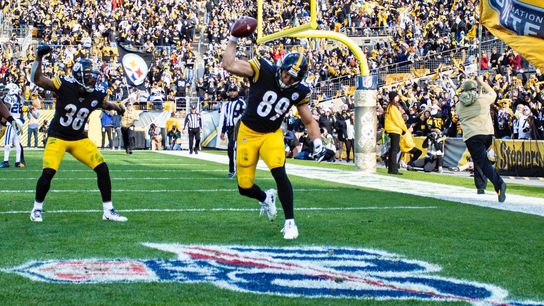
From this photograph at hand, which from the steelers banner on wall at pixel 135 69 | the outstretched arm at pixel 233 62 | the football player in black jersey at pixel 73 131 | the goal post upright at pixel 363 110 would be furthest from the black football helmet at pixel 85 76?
the steelers banner on wall at pixel 135 69

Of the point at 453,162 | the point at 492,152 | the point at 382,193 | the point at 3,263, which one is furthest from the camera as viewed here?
the point at 453,162

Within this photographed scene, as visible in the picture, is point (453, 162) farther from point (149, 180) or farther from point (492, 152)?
point (149, 180)

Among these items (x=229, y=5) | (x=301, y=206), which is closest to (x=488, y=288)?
(x=301, y=206)

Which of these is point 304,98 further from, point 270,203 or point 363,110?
point 363,110

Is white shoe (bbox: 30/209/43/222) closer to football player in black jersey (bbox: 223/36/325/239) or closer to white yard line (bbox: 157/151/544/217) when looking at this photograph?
football player in black jersey (bbox: 223/36/325/239)

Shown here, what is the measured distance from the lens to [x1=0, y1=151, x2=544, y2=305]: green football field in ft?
17.4

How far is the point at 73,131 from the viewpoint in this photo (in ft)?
29.8

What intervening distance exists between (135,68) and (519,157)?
22120mm

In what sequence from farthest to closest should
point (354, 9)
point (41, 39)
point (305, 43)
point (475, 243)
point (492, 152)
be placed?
Result: point (41, 39) → point (354, 9) → point (305, 43) → point (492, 152) → point (475, 243)

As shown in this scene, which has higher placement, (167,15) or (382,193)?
(167,15)

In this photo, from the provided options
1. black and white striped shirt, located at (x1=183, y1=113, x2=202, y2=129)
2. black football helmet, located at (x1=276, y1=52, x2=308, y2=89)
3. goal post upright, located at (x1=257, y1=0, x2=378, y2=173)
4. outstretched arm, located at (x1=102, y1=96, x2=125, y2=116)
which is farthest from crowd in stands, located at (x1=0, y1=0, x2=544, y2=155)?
black football helmet, located at (x1=276, y1=52, x2=308, y2=89)

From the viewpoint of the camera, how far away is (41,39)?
42.9 m

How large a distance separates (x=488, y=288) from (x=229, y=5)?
38433 millimetres

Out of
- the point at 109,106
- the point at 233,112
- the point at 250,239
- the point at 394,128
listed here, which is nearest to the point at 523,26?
the point at 250,239
